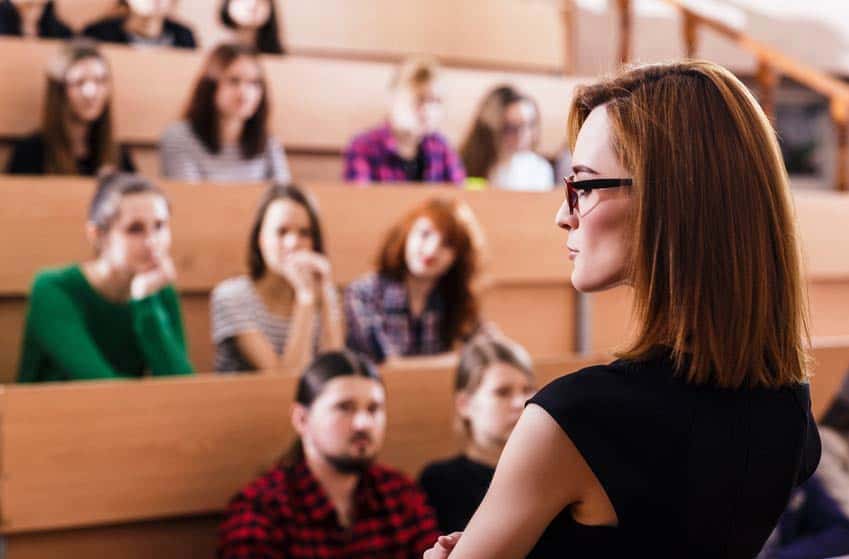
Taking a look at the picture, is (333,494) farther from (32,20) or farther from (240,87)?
(32,20)

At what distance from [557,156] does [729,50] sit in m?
0.99

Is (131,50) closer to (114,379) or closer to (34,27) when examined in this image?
(34,27)

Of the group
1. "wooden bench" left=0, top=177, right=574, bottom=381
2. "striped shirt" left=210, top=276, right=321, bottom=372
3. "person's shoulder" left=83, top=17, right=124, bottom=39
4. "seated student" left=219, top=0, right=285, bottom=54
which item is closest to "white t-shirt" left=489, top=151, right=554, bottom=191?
"wooden bench" left=0, top=177, right=574, bottom=381

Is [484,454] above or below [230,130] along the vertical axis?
below

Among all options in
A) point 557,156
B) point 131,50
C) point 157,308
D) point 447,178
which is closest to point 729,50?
point 557,156

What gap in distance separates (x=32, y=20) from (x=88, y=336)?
0.74 meters

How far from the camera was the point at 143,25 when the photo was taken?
6.37 ft

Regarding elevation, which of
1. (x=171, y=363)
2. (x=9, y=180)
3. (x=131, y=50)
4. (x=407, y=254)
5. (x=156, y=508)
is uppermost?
(x=131, y=50)

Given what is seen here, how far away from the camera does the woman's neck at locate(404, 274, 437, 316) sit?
5.18ft

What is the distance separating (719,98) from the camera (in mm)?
400

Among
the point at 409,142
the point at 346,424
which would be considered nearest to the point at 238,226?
the point at 409,142

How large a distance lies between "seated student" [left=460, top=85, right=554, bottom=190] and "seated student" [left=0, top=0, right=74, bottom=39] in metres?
0.67

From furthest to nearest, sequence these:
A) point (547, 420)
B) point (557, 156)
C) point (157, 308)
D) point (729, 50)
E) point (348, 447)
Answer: point (729, 50) < point (557, 156) < point (157, 308) < point (348, 447) < point (547, 420)

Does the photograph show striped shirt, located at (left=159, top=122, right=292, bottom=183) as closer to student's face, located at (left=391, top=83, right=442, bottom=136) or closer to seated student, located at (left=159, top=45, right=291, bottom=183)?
seated student, located at (left=159, top=45, right=291, bottom=183)
